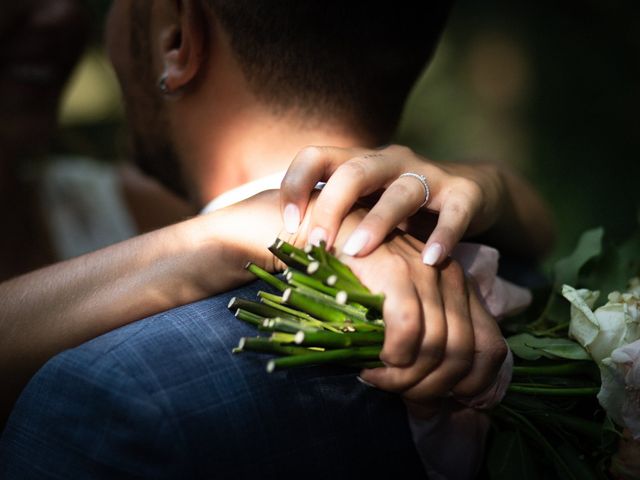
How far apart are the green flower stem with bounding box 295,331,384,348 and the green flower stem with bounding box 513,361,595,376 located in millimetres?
314

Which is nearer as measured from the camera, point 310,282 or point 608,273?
point 310,282

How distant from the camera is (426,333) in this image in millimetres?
1203

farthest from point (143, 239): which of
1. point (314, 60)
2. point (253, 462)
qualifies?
point (314, 60)

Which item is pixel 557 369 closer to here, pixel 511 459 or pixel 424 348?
pixel 511 459

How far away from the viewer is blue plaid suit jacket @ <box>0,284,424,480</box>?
1149 millimetres

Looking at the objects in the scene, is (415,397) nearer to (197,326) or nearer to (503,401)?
(503,401)

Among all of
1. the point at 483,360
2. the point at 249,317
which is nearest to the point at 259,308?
the point at 249,317

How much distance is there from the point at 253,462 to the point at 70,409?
0.96 feet

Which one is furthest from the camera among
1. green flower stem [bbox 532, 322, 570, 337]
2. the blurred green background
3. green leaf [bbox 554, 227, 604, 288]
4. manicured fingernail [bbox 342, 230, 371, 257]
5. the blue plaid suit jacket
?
the blurred green background

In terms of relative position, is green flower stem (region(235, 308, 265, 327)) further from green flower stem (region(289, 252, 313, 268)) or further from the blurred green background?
the blurred green background

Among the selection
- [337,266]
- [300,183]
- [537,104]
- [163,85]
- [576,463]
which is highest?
[163,85]

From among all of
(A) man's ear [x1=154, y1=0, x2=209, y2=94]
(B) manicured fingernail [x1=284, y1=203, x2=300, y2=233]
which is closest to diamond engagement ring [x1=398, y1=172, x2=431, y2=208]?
(B) manicured fingernail [x1=284, y1=203, x2=300, y2=233]

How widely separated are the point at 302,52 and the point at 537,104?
176 inches

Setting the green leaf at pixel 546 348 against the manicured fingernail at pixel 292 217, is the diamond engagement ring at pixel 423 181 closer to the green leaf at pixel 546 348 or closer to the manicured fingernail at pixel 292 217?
the manicured fingernail at pixel 292 217
